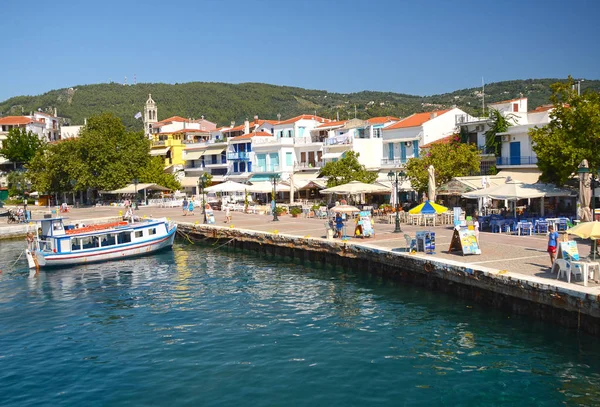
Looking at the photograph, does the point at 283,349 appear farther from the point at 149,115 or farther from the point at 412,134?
the point at 149,115

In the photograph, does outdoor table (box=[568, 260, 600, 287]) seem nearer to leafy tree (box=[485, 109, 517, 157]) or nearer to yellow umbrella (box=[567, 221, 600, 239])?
yellow umbrella (box=[567, 221, 600, 239])

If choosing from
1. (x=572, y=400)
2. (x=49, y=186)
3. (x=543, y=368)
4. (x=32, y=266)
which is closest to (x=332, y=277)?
(x=543, y=368)

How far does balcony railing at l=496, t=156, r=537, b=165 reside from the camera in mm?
40750

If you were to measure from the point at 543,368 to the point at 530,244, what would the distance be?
1101cm

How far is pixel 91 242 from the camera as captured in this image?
3466cm

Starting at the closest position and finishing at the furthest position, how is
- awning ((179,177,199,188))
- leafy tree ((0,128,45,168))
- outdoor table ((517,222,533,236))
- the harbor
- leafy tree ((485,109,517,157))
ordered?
the harbor < outdoor table ((517,222,533,236)) < leafy tree ((485,109,517,157)) < awning ((179,177,199,188)) < leafy tree ((0,128,45,168))

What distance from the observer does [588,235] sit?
17766 mm

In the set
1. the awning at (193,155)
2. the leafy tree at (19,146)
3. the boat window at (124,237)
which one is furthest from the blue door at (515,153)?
the leafy tree at (19,146)

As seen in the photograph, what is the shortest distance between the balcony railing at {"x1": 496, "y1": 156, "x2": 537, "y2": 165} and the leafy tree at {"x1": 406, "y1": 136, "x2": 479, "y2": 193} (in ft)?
12.1

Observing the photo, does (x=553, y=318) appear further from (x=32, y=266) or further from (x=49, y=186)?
(x=49, y=186)

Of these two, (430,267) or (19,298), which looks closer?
(430,267)

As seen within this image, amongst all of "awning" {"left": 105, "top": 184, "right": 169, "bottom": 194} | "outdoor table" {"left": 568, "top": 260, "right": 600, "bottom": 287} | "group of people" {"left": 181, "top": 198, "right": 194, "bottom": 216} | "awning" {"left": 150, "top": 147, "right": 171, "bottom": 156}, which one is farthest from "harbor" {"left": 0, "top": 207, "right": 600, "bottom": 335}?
"awning" {"left": 150, "top": 147, "right": 171, "bottom": 156}

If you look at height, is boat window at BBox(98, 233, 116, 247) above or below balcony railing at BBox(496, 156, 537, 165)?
below

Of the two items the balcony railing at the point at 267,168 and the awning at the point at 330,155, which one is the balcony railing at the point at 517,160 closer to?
the awning at the point at 330,155
